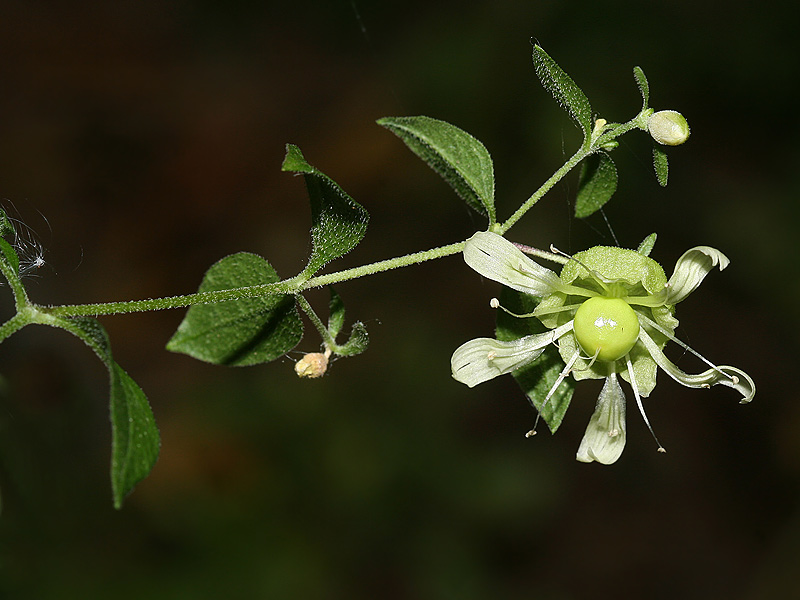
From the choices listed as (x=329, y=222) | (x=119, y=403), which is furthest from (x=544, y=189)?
(x=119, y=403)

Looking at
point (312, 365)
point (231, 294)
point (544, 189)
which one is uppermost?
point (544, 189)

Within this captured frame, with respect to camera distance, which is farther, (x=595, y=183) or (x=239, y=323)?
(x=595, y=183)

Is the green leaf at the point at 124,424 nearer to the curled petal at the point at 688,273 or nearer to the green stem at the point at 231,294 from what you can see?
the green stem at the point at 231,294

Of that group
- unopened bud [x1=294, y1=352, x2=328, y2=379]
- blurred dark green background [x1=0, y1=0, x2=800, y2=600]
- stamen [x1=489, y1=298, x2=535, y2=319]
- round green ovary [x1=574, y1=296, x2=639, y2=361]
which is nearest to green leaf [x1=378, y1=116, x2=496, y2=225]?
stamen [x1=489, y1=298, x2=535, y2=319]

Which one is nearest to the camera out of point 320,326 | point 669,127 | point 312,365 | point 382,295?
point 669,127

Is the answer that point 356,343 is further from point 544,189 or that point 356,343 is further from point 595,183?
point 595,183

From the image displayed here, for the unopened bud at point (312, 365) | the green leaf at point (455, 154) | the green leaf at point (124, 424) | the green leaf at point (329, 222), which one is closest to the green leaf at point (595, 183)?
the green leaf at point (455, 154)

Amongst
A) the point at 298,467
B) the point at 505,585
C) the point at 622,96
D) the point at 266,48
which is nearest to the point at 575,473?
the point at 505,585
